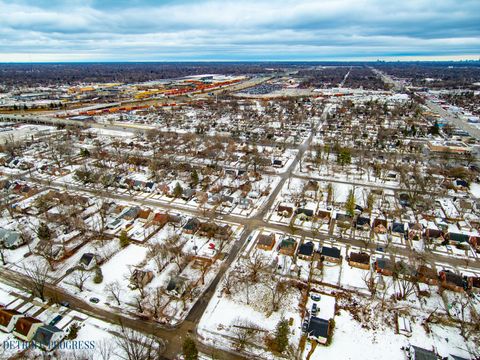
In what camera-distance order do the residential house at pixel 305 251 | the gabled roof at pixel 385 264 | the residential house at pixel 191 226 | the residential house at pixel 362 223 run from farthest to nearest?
the residential house at pixel 362 223 → the residential house at pixel 191 226 → the residential house at pixel 305 251 → the gabled roof at pixel 385 264

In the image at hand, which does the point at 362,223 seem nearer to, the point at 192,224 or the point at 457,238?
the point at 457,238

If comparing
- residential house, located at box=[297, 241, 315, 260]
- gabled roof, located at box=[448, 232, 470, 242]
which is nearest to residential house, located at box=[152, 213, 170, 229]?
residential house, located at box=[297, 241, 315, 260]

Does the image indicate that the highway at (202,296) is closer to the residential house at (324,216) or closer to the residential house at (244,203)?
the residential house at (244,203)

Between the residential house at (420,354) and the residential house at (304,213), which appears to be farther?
the residential house at (304,213)

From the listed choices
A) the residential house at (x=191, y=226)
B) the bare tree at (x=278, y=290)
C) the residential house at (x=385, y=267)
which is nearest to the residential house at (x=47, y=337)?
the residential house at (x=191, y=226)

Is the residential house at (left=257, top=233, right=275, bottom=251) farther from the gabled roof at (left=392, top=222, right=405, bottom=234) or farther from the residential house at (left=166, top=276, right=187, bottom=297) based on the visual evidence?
the gabled roof at (left=392, top=222, right=405, bottom=234)
